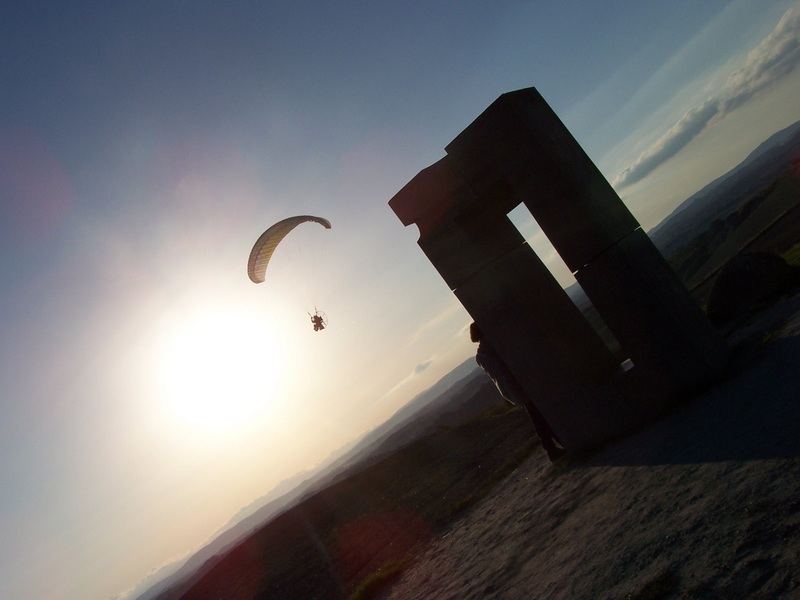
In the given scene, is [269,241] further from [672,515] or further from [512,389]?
[672,515]

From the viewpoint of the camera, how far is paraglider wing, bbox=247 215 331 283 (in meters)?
16.9

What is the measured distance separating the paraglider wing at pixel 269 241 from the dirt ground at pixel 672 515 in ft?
38.1

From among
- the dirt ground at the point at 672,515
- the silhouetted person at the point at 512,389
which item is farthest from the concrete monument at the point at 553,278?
the dirt ground at the point at 672,515

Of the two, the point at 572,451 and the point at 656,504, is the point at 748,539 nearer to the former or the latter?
the point at 656,504

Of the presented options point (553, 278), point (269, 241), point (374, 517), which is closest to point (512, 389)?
point (553, 278)

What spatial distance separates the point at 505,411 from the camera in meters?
20.8

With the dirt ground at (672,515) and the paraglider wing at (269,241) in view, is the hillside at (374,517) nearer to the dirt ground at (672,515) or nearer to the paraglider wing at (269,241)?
the dirt ground at (672,515)

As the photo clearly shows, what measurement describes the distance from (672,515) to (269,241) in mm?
15259

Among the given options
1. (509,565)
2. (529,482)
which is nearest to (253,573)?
(529,482)

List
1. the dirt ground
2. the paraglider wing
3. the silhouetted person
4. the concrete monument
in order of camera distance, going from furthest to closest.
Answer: the paraglider wing → the silhouetted person → the concrete monument → the dirt ground

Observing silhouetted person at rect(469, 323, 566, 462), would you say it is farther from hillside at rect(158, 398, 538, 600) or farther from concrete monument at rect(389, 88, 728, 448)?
hillside at rect(158, 398, 538, 600)

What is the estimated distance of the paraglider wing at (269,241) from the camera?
→ 55.5ft

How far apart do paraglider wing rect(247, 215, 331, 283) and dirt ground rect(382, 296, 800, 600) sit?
11602 millimetres

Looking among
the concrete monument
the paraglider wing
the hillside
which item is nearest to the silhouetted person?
the concrete monument
